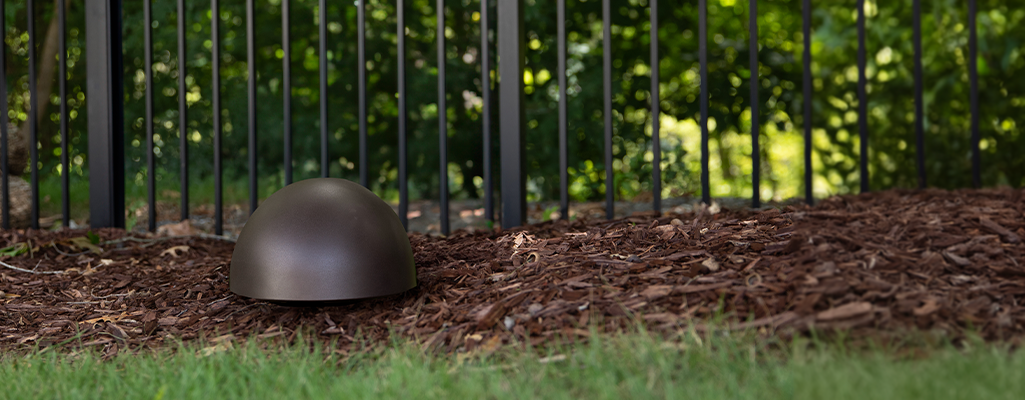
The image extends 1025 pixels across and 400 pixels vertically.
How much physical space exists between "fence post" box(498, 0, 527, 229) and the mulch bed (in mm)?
248

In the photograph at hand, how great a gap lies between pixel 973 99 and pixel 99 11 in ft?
14.1

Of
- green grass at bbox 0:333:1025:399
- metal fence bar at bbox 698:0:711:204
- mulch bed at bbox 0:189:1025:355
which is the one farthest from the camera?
metal fence bar at bbox 698:0:711:204

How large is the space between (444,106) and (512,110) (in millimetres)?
326

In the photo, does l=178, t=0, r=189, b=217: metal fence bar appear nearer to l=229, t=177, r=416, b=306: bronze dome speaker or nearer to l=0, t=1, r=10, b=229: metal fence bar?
l=0, t=1, r=10, b=229: metal fence bar

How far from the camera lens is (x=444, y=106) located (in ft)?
10.3

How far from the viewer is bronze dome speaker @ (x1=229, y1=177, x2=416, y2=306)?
77.2 inches

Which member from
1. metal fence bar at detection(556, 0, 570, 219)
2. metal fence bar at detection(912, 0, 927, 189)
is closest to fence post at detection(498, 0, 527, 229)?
metal fence bar at detection(556, 0, 570, 219)

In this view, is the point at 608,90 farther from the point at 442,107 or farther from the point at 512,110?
the point at 442,107

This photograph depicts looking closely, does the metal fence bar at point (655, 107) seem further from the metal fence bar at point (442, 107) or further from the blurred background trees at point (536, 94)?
the blurred background trees at point (536, 94)

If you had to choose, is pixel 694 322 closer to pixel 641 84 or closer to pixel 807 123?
pixel 807 123

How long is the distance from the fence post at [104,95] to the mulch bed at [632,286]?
72cm

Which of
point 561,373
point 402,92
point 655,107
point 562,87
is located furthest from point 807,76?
point 561,373

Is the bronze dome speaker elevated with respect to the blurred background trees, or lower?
lower

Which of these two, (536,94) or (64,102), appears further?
(536,94)
